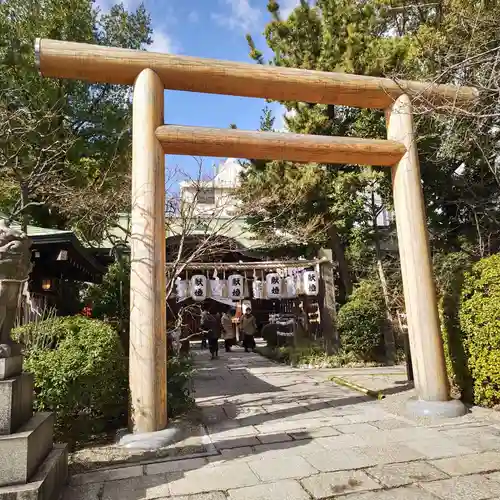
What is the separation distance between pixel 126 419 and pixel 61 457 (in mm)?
1886

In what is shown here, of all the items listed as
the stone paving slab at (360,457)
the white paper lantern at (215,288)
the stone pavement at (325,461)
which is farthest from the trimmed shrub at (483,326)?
the white paper lantern at (215,288)

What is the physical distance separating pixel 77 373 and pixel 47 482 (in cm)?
179

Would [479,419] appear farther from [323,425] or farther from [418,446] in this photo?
[323,425]

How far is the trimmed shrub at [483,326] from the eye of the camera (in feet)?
19.2

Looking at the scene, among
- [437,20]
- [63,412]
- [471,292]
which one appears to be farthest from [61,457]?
[437,20]

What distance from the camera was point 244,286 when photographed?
1302cm

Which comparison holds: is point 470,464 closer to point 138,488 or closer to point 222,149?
point 138,488

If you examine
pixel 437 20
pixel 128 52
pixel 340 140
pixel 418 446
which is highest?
pixel 437 20

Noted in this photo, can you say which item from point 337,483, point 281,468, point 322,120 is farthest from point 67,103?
point 337,483

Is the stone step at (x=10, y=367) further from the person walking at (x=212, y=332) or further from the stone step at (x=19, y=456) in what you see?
the person walking at (x=212, y=332)

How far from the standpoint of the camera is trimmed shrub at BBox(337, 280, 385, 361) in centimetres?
1228

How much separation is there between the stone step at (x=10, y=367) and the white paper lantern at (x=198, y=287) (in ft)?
28.2

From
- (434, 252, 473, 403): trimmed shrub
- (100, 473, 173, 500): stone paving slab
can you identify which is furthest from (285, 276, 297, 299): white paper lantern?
(100, 473, 173, 500): stone paving slab

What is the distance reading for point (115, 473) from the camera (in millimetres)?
4125
